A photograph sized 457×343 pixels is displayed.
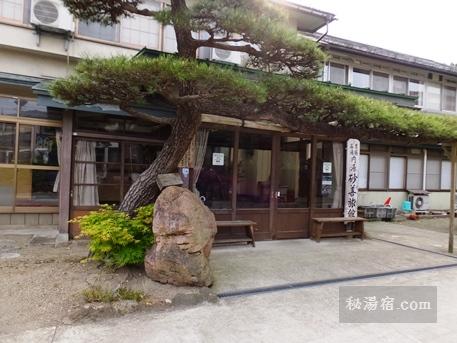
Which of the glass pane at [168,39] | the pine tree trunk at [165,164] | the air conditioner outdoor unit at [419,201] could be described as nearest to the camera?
the pine tree trunk at [165,164]

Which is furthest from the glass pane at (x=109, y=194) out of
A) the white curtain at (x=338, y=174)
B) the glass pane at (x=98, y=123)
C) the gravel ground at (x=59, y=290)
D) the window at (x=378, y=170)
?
the window at (x=378, y=170)

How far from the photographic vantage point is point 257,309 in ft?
13.3

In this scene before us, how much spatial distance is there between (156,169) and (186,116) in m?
0.94

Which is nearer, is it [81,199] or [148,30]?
[81,199]

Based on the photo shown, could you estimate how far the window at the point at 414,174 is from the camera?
44.2 ft

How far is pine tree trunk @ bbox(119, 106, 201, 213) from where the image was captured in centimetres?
520

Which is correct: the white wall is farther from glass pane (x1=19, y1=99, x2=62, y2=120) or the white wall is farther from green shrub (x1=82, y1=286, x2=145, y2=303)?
green shrub (x1=82, y1=286, x2=145, y2=303)

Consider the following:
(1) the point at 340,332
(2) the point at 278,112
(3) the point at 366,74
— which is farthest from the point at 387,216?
(1) the point at 340,332

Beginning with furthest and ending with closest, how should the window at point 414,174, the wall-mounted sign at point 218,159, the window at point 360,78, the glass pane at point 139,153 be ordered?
the window at point 414,174 → the window at point 360,78 → the glass pane at point 139,153 → the wall-mounted sign at point 218,159

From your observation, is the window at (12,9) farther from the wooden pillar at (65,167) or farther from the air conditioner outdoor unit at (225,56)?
the air conditioner outdoor unit at (225,56)

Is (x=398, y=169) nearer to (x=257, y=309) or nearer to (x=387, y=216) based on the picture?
(x=387, y=216)

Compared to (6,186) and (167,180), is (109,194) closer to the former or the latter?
(6,186)

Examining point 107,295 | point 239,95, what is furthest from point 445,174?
point 107,295

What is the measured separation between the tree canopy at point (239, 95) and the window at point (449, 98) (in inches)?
372
